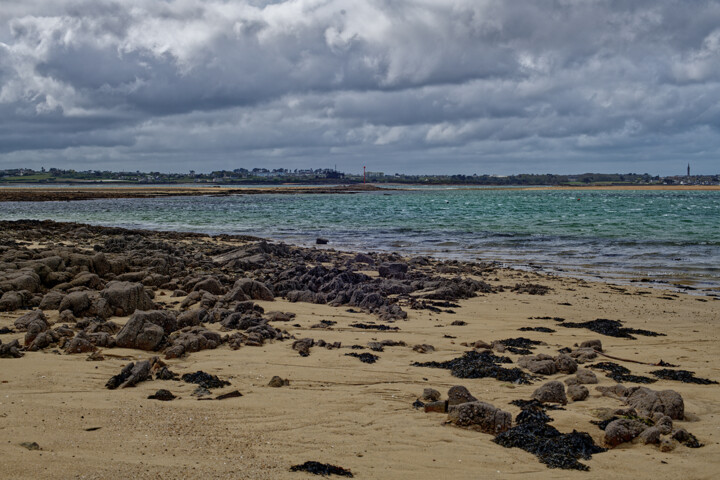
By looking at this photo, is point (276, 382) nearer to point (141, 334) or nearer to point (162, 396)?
point (162, 396)

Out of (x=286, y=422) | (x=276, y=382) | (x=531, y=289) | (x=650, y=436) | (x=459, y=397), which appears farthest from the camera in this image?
(x=531, y=289)

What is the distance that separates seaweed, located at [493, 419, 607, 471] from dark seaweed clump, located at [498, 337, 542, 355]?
3448 millimetres

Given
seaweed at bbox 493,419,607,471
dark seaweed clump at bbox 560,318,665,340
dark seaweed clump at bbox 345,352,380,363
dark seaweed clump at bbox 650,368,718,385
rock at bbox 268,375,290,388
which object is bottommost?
dark seaweed clump at bbox 560,318,665,340

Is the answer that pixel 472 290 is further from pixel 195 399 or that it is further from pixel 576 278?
pixel 195 399

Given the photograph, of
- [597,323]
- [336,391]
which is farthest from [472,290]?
[336,391]

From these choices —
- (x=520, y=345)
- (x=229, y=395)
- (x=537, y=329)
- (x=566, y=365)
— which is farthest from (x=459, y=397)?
(x=537, y=329)

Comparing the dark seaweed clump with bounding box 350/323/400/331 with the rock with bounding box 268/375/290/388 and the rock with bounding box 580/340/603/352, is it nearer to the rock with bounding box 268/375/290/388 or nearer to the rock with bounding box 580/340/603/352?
the rock with bounding box 580/340/603/352

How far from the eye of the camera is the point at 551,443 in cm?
593

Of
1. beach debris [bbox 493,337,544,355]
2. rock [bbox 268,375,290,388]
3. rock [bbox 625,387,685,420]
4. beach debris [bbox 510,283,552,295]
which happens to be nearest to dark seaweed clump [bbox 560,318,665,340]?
beach debris [bbox 493,337,544,355]

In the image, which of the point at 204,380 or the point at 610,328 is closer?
the point at 204,380

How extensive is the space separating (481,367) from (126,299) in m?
6.68

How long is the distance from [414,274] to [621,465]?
12745 millimetres

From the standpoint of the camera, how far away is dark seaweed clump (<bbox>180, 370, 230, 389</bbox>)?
23.6 feet

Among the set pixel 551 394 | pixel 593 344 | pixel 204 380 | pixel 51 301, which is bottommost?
pixel 593 344
